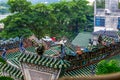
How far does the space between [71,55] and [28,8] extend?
2482 cm

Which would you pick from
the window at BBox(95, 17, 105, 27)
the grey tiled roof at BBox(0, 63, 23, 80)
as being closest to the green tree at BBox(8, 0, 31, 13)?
the window at BBox(95, 17, 105, 27)

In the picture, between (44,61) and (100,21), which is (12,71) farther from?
(100,21)

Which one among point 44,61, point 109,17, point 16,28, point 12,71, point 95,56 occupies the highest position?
point 44,61

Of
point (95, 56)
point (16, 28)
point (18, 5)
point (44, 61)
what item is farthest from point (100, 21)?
point (44, 61)

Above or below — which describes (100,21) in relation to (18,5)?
below

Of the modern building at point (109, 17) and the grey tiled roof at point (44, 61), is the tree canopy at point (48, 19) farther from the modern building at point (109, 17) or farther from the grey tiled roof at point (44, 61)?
the grey tiled roof at point (44, 61)

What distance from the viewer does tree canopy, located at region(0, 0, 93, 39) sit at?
3030 cm

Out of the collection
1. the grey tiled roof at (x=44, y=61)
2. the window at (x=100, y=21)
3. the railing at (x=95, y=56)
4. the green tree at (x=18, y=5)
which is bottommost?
the window at (x=100, y=21)

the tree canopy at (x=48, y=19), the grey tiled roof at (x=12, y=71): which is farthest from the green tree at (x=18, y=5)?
the grey tiled roof at (x=12, y=71)

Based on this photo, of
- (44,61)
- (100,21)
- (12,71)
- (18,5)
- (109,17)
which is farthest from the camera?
(100,21)

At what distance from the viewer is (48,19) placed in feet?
109

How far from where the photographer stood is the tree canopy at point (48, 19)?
30.3 meters

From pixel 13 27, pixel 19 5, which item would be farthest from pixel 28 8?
pixel 13 27

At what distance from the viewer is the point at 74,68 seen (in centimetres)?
800
